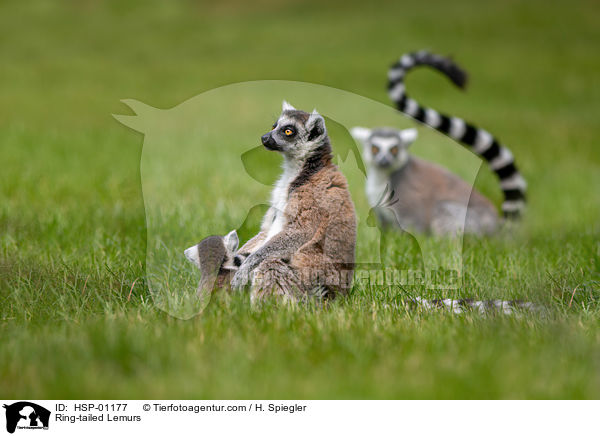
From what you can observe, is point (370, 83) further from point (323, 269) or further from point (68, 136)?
point (323, 269)

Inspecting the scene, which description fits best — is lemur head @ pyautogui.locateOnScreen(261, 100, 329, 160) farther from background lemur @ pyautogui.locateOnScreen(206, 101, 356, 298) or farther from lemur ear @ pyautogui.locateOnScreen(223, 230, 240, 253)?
lemur ear @ pyautogui.locateOnScreen(223, 230, 240, 253)

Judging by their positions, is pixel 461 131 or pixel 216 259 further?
pixel 461 131

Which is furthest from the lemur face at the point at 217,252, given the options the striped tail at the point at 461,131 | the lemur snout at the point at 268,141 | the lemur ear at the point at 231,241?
the striped tail at the point at 461,131

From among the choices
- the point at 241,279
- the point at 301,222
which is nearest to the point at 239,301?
the point at 241,279

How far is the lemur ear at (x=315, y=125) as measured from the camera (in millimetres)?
3180

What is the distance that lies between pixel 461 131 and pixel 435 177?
892 millimetres

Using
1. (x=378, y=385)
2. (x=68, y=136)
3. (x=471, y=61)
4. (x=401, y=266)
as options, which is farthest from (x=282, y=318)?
(x=471, y=61)

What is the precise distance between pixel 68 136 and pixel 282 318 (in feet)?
26.1

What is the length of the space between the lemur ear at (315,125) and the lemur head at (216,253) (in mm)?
692

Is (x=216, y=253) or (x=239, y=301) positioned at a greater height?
(x=216, y=253)

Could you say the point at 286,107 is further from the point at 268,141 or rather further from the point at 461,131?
the point at 461,131

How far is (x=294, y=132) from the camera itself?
3189 millimetres

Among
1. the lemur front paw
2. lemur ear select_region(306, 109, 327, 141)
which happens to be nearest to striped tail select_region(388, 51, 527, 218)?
lemur ear select_region(306, 109, 327, 141)
